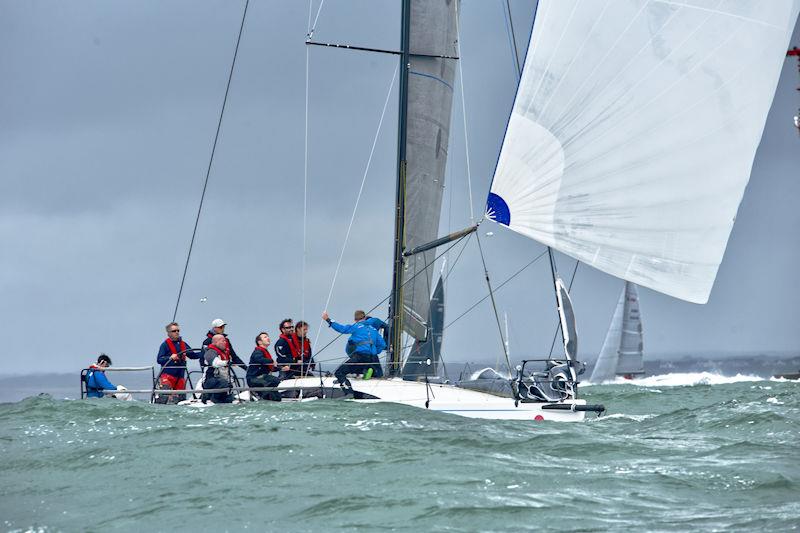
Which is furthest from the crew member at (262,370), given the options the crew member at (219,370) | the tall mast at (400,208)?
the tall mast at (400,208)

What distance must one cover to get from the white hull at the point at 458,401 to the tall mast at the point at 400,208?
8.77 ft

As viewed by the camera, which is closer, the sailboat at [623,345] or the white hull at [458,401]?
the white hull at [458,401]

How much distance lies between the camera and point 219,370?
48.4ft

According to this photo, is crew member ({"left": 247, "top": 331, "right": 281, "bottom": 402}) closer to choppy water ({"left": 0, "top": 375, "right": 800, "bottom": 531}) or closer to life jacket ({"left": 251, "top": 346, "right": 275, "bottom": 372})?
life jacket ({"left": 251, "top": 346, "right": 275, "bottom": 372})

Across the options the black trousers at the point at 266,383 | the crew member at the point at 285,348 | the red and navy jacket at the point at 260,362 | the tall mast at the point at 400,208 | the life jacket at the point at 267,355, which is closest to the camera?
the black trousers at the point at 266,383

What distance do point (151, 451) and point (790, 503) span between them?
6.02 metres

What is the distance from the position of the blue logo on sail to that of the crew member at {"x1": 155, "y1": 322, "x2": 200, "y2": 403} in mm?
5478

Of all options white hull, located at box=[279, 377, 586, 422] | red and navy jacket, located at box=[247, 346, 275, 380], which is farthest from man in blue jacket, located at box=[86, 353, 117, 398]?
white hull, located at box=[279, 377, 586, 422]

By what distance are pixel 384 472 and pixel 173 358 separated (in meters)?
7.50

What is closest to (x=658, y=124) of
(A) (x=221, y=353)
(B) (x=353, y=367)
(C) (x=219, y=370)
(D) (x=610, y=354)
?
(B) (x=353, y=367)

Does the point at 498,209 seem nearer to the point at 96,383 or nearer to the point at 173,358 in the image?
the point at 173,358

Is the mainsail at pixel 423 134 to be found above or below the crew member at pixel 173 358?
above

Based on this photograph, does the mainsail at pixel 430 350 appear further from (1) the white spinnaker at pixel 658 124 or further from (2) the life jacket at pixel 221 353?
(1) the white spinnaker at pixel 658 124

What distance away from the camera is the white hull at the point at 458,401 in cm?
1300
